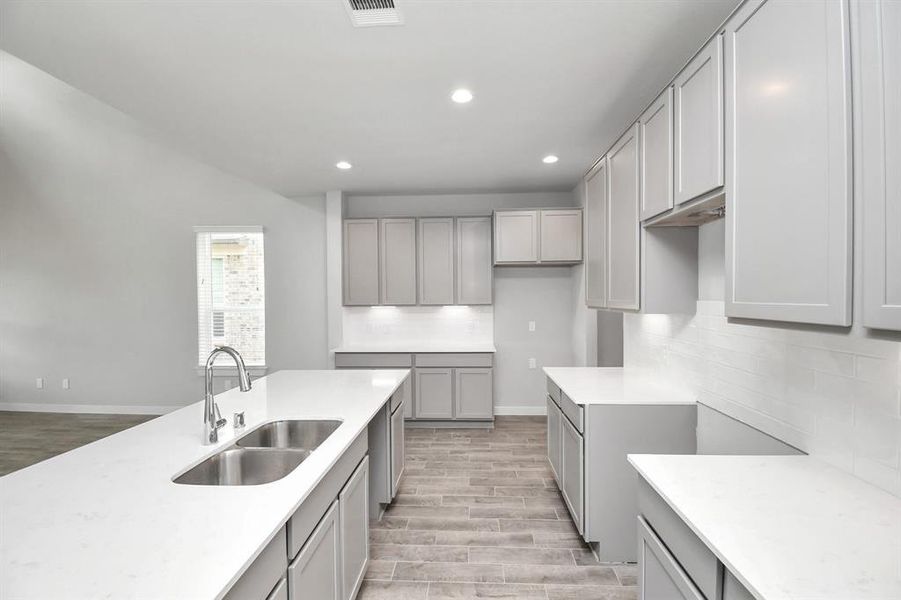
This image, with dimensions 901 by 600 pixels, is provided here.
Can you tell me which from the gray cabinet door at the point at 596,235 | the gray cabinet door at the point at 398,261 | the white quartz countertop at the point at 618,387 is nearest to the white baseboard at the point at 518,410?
the gray cabinet door at the point at 398,261

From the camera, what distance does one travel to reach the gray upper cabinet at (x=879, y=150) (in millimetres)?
886

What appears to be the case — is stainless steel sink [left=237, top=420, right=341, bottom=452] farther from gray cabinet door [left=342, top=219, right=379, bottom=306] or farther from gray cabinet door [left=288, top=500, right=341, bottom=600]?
gray cabinet door [left=342, top=219, right=379, bottom=306]

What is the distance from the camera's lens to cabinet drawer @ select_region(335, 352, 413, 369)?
15.7ft

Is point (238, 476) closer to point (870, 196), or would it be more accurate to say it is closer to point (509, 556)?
point (509, 556)

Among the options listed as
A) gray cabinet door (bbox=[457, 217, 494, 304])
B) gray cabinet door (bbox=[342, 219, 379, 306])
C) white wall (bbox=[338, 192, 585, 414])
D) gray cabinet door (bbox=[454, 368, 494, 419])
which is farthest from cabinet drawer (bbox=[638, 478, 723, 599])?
gray cabinet door (bbox=[342, 219, 379, 306])

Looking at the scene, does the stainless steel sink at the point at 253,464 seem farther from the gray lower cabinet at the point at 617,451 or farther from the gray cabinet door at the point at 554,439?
the gray cabinet door at the point at 554,439

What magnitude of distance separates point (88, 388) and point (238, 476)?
5.55 metres

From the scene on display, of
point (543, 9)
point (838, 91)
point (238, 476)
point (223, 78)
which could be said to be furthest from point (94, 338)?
point (838, 91)

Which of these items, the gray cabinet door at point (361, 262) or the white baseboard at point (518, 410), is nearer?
the gray cabinet door at point (361, 262)

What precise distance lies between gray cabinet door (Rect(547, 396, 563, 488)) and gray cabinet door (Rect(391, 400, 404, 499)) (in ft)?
3.70

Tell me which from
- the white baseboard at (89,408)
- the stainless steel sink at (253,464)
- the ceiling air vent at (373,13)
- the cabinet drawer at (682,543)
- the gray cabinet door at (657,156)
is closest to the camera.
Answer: the cabinet drawer at (682,543)

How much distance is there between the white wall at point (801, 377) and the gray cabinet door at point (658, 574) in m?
0.67

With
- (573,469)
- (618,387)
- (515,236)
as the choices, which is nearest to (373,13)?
(618,387)

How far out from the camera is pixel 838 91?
1014 mm
